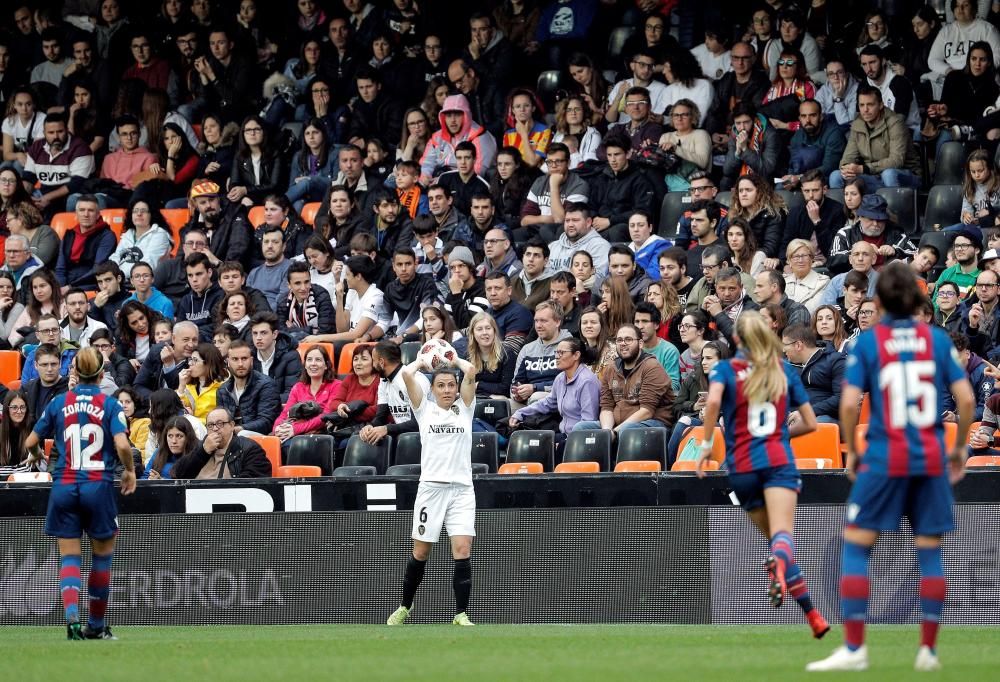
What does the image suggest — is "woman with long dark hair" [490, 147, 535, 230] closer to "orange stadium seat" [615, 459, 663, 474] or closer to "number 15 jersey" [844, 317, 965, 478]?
"orange stadium seat" [615, 459, 663, 474]

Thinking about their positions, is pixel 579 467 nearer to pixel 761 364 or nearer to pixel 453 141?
pixel 761 364

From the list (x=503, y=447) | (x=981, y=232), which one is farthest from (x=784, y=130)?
(x=503, y=447)

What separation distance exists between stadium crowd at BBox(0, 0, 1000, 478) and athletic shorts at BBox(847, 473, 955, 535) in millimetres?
5117

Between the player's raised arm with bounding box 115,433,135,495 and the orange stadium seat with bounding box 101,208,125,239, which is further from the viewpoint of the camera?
the orange stadium seat with bounding box 101,208,125,239

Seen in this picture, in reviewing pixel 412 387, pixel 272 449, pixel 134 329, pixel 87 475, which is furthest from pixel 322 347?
pixel 87 475

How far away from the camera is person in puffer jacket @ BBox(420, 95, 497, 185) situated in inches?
713

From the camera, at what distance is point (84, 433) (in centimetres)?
1023

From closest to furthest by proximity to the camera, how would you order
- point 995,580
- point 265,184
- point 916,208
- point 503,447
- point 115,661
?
point 115,661 < point 995,580 < point 503,447 < point 916,208 < point 265,184

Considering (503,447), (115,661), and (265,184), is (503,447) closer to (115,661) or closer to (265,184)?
(115,661)

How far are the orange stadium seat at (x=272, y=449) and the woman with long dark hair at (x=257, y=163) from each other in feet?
20.6

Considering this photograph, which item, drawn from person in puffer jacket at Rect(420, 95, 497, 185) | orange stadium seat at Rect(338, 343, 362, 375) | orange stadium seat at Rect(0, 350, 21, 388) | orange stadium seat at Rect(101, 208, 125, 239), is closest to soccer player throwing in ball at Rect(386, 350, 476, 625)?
orange stadium seat at Rect(338, 343, 362, 375)

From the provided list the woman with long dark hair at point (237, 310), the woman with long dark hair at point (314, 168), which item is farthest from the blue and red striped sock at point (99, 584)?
the woman with long dark hair at point (314, 168)

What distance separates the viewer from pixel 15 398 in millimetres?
14227

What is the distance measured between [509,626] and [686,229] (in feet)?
19.6
